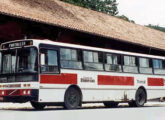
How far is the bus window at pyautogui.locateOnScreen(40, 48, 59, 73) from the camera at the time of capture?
1220 centimetres

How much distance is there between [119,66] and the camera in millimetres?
15727

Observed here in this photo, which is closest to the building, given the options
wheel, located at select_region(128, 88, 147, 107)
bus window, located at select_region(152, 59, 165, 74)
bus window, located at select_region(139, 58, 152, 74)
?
bus window, located at select_region(152, 59, 165, 74)

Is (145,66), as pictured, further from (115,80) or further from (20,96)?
(20,96)

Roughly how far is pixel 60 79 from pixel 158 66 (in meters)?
6.94

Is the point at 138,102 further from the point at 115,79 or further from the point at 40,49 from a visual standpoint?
the point at 40,49

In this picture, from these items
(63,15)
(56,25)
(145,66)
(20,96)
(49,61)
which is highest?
(63,15)

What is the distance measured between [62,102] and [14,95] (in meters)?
1.60

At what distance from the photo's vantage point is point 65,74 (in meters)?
13.0

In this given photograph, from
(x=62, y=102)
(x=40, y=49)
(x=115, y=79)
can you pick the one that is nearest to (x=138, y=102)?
(x=115, y=79)

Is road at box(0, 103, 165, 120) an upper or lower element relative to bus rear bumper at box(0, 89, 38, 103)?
lower

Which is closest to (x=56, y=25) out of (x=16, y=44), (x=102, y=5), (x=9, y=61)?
(x=16, y=44)

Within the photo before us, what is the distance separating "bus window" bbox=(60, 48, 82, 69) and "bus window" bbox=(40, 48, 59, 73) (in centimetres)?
33

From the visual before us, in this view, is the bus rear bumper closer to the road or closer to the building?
the road

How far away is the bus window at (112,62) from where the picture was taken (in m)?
15.1
